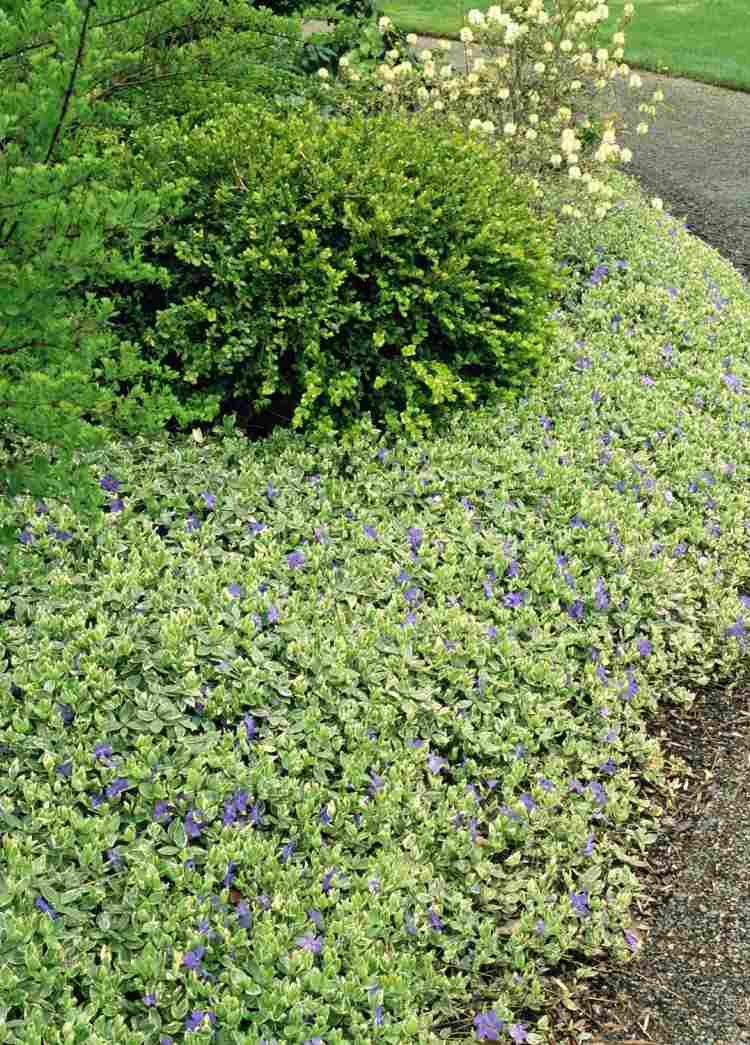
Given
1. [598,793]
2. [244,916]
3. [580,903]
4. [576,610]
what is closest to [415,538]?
[576,610]

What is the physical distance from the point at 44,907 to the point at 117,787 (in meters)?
0.39

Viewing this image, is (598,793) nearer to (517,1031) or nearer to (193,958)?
(517,1031)

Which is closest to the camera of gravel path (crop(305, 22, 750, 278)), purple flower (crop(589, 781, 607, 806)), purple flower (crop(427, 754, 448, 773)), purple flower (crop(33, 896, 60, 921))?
purple flower (crop(33, 896, 60, 921))

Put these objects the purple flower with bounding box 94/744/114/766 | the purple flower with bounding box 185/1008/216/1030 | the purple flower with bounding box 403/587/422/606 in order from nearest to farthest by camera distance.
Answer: the purple flower with bounding box 185/1008/216/1030
the purple flower with bounding box 94/744/114/766
the purple flower with bounding box 403/587/422/606

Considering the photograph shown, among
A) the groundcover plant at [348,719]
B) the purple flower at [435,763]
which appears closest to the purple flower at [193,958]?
the groundcover plant at [348,719]

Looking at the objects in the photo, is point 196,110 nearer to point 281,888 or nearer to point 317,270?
point 317,270

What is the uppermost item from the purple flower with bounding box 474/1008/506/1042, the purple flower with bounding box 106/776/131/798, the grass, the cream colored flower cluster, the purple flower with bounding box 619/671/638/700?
the grass

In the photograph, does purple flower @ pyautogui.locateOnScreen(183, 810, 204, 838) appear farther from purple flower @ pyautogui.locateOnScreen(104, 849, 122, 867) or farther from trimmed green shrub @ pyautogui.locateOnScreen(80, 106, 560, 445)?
trimmed green shrub @ pyautogui.locateOnScreen(80, 106, 560, 445)

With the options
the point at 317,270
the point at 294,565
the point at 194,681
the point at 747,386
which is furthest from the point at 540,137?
the point at 194,681

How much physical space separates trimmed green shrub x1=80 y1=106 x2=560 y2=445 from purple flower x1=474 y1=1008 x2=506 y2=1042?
2425 mm

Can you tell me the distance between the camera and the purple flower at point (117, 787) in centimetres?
300

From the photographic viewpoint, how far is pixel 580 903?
10.5 ft

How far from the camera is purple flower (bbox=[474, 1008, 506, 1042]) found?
280 centimetres

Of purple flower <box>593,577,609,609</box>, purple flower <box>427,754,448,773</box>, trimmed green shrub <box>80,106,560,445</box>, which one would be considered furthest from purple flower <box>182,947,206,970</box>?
trimmed green shrub <box>80,106,560,445</box>
